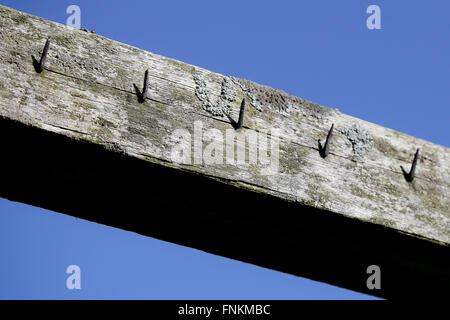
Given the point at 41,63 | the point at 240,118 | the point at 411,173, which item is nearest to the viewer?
the point at 41,63

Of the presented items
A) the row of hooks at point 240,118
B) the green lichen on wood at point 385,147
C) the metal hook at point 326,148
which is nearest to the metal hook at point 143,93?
the row of hooks at point 240,118

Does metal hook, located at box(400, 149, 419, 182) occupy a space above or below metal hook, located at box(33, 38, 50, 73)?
below

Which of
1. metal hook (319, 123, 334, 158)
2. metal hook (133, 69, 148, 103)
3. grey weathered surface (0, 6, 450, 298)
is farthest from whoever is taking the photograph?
metal hook (319, 123, 334, 158)

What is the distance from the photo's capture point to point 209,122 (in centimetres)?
143

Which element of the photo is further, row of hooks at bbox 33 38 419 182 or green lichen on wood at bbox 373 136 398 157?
green lichen on wood at bbox 373 136 398 157

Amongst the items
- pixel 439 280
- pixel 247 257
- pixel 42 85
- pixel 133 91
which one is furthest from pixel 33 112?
pixel 439 280

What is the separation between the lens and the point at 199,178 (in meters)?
1.31

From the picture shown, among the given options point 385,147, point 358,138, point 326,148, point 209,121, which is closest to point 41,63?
point 209,121

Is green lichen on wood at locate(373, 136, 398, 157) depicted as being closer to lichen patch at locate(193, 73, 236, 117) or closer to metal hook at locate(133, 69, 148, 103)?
lichen patch at locate(193, 73, 236, 117)

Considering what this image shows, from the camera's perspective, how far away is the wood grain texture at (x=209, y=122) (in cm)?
131

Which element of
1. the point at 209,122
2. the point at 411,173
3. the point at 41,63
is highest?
the point at 41,63

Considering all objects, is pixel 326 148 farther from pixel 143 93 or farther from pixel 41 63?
pixel 41 63

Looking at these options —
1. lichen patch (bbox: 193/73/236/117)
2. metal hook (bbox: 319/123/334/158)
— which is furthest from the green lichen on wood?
lichen patch (bbox: 193/73/236/117)

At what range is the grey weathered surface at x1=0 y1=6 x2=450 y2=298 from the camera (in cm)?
131
